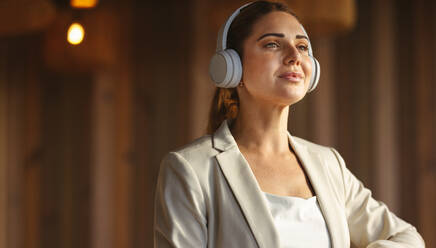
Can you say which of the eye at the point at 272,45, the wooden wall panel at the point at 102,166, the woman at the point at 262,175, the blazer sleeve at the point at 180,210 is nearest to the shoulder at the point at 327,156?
the woman at the point at 262,175

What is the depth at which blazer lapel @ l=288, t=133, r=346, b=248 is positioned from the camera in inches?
62.4

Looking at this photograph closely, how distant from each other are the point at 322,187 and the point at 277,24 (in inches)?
17.6

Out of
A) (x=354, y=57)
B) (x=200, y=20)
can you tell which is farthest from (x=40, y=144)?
(x=354, y=57)

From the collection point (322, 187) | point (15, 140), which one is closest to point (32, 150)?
point (15, 140)

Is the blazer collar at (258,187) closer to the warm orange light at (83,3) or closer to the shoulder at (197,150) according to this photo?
the shoulder at (197,150)

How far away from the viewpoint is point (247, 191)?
1.54m

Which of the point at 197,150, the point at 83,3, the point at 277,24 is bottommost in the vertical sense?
the point at 197,150

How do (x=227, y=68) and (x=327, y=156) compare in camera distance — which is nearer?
(x=227, y=68)

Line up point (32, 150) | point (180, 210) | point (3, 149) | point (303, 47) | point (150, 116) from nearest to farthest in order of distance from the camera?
point (180, 210)
point (303, 47)
point (3, 149)
point (32, 150)
point (150, 116)

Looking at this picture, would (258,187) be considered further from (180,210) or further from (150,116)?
(150,116)

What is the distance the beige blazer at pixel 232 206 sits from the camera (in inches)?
58.7

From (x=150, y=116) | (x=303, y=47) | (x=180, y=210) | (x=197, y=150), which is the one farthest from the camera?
(x=150, y=116)

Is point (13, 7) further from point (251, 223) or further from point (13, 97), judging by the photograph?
Answer: point (251, 223)

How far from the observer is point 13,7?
281 centimetres
